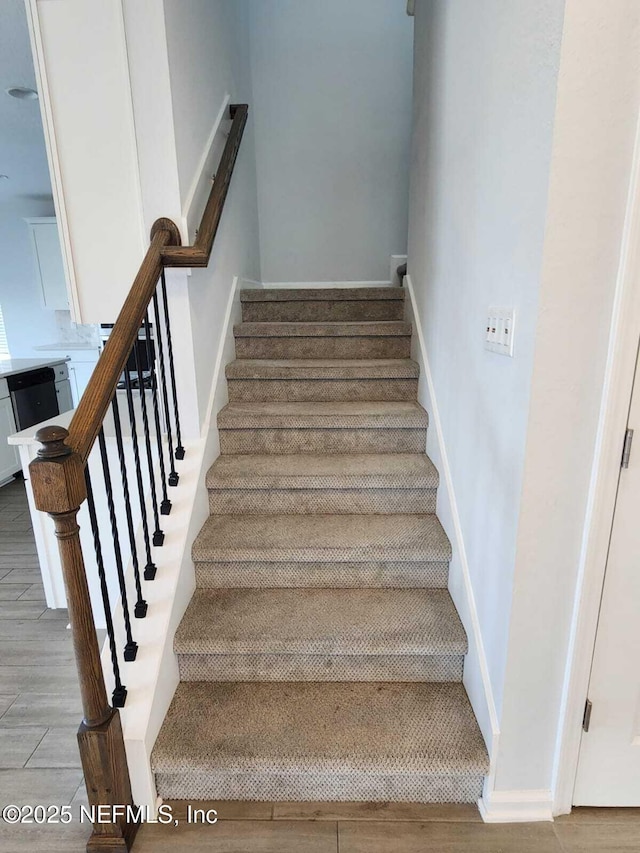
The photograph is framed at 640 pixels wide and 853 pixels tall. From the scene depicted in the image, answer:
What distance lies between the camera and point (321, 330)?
2.70 metres

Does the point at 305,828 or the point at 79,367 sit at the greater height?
the point at 79,367

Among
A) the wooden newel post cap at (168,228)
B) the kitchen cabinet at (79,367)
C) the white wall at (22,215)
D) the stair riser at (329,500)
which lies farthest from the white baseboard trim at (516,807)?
the kitchen cabinet at (79,367)

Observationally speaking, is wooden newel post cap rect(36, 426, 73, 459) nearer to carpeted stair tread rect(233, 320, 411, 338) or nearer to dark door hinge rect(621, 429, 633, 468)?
dark door hinge rect(621, 429, 633, 468)

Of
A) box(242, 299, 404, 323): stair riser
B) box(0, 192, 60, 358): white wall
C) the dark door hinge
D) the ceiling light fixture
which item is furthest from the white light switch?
box(0, 192, 60, 358): white wall

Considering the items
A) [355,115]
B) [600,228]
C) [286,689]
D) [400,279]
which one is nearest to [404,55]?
[355,115]

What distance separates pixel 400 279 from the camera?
3.62 metres

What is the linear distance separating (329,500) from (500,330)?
104cm

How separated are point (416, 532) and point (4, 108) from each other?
361 centimetres

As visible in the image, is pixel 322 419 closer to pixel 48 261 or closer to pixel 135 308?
pixel 135 308

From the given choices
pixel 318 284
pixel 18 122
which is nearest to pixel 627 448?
pixel 318 284

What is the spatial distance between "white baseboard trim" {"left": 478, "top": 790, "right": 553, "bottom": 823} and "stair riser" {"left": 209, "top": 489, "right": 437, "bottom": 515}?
37.8 inches

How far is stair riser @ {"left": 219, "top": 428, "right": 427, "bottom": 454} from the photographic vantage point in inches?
87.3

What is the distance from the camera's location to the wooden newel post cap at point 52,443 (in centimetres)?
101

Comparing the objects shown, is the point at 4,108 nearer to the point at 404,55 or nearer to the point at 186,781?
the point at 404,55
